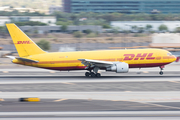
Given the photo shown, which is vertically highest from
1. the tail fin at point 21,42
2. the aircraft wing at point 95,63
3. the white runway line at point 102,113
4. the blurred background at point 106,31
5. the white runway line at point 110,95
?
the blurred background at point 106,31

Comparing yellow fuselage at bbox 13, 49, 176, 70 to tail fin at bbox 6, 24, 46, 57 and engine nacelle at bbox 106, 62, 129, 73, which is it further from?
engine nacelle at bbox 106, 62, 129, 73

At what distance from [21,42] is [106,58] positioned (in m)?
11.0

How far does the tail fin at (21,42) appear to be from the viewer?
32.6 metres

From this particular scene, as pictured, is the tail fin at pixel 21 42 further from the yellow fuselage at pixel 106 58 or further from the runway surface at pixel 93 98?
the runway surface at pixel 93 98

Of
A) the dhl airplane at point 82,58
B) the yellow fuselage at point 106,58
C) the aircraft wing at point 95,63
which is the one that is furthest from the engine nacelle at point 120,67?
the yellow fuselage at point 106,58

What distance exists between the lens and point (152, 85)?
87.3 ft

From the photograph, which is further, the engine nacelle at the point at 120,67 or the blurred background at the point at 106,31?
the blurred background at the point at 106,31

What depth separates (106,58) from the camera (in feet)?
106

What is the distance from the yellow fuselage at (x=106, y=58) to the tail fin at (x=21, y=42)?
0.81m

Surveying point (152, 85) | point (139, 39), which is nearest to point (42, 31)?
point (139, 39)

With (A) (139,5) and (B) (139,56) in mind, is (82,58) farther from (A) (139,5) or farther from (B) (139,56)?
Answer: (A) (139,5)

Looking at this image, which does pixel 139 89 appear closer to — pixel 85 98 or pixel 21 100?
pixel 85 98

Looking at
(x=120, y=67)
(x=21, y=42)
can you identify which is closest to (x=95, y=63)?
(x=120, y=67)

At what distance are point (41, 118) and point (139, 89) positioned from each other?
38.2ft
